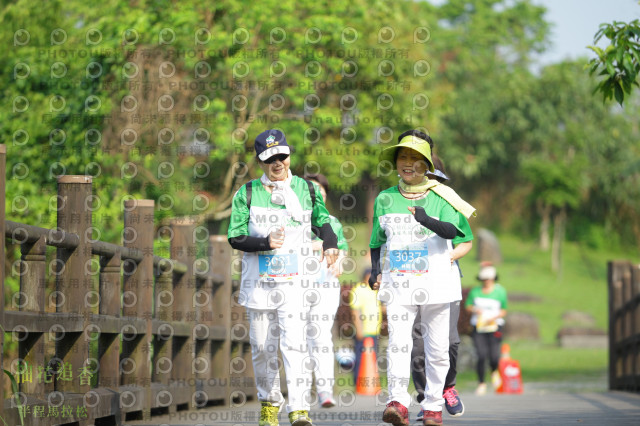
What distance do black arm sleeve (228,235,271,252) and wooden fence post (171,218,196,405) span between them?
2545mm

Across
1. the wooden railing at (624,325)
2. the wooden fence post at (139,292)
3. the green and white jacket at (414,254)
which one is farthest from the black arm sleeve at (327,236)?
the wooden railing at (624,325)

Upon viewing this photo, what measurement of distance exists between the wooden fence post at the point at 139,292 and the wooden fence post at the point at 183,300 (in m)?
1.07

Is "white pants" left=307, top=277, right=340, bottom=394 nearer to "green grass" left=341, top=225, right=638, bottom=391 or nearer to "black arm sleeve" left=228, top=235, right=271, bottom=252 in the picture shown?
"black arm sleeve" left=228, top=235, right=271, bottom=252

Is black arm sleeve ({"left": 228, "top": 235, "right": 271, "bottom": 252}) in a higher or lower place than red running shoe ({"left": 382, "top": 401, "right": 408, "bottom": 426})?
higher

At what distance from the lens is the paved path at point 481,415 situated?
820 cm

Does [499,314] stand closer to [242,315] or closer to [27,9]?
[242,315]

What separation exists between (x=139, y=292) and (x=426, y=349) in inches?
86.8

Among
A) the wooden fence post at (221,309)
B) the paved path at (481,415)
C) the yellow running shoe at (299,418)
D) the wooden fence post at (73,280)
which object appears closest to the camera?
the wooden fence post at (73,280)

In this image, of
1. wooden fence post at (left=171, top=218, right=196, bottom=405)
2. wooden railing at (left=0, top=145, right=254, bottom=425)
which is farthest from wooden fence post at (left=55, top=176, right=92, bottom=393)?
wooden fence post at (left=171, top=218, right=196, bottom=405)

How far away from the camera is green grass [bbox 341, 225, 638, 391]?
23.3 metres

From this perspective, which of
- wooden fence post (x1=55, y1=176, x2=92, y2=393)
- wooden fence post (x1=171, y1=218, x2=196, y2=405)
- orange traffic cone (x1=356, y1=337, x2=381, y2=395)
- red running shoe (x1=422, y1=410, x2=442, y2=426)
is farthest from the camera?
orange traffic cone (x1=356, y1=337, x2=381, y2=395)

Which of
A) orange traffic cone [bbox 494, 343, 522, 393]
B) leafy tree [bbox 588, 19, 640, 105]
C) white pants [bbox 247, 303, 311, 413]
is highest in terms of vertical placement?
leafy tree [bbox 588, 19, 640, 105]

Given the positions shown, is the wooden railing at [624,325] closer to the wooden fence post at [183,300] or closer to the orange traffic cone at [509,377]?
the orange traffic cone at [509,377]

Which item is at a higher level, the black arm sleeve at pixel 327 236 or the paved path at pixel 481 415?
the black arm sleeve at pixel 327 236
